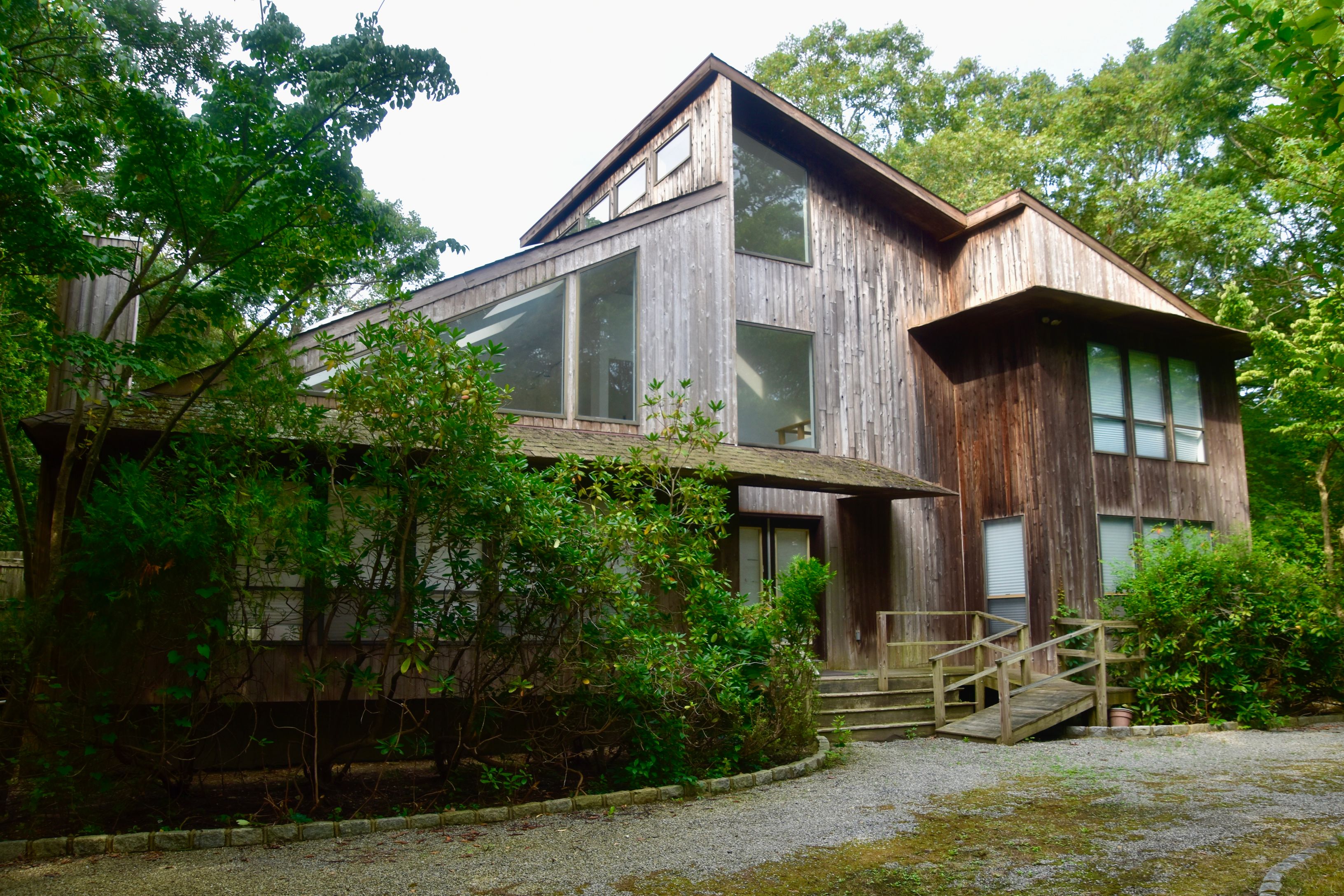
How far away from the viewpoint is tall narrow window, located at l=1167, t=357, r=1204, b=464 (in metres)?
15.4

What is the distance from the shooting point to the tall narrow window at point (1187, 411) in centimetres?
1539

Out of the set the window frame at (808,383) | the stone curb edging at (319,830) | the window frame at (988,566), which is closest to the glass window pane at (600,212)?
the window frame at (808,383)

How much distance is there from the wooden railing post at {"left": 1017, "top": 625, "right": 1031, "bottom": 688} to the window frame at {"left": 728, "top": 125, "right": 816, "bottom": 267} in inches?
245

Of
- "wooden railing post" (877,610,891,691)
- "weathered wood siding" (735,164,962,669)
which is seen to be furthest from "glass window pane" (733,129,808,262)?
"wooden railing post" (877,610,891,691)

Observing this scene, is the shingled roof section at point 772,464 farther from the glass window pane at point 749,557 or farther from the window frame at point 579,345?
the glass window pane at point 749,557

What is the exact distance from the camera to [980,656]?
13.0 meters

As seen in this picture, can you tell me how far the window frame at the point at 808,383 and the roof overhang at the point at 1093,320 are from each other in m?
2.09

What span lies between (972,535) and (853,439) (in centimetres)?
251

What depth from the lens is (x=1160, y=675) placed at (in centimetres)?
1127

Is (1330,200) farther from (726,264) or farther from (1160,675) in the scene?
(726,264)


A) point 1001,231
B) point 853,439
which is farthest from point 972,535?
point 1001,231

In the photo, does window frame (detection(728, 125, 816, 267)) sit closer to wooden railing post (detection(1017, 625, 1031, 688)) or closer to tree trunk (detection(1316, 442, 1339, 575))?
wooden railing post (detection(1017, 625, 1031, 688))

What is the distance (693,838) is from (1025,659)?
24.0 ft

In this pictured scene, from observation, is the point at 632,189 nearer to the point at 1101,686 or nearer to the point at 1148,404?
the point at 1148,404
